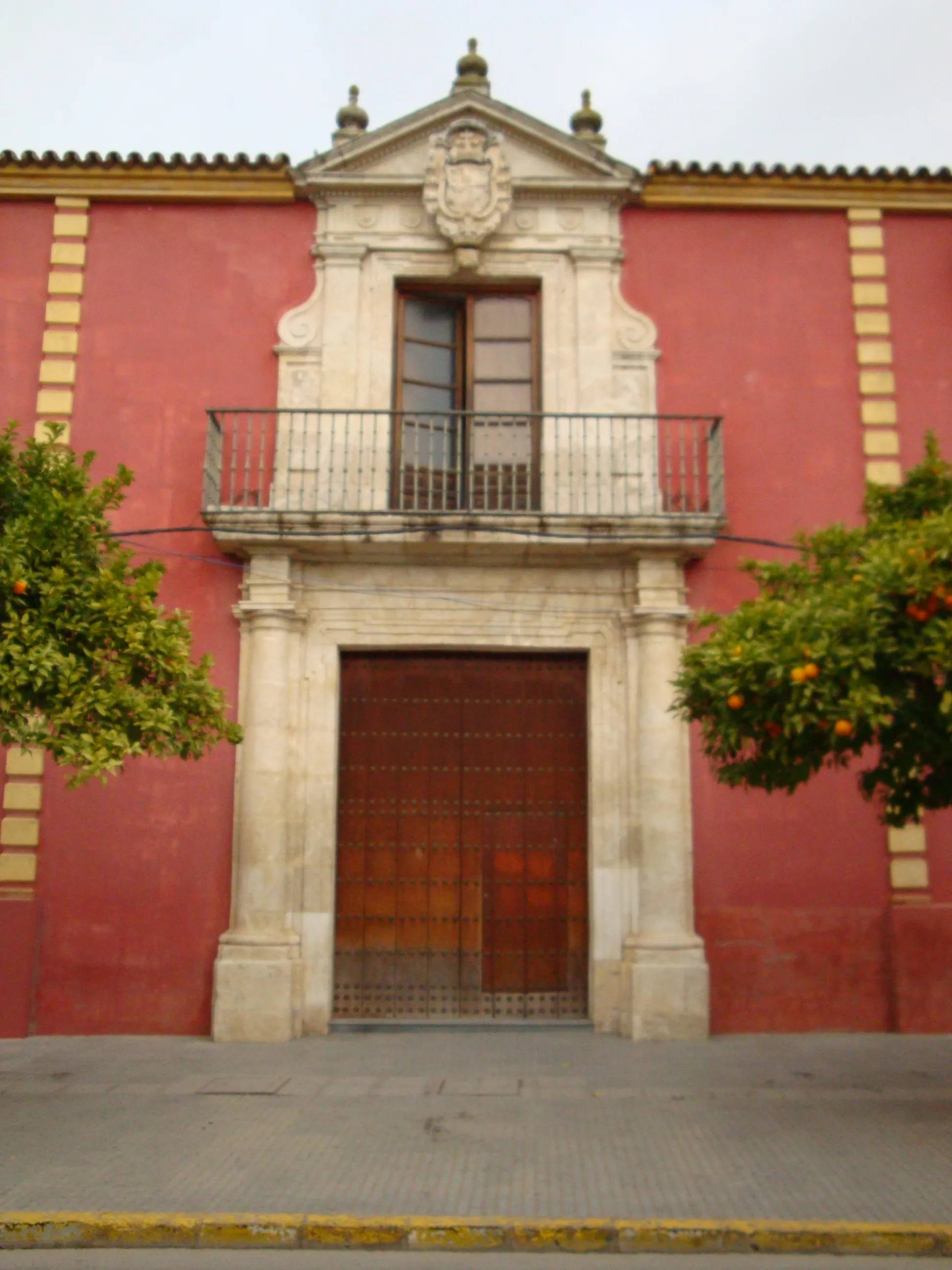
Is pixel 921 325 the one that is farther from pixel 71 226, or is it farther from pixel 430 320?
pixel 71 226

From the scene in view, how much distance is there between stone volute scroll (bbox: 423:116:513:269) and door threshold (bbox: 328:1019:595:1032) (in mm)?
6089

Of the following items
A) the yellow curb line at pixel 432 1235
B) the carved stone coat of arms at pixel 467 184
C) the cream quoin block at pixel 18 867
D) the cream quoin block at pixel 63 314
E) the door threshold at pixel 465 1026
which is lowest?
the yellow curb line at pixel 432 1235

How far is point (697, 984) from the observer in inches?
323

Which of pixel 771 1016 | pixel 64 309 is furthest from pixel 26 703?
pixel 771 1016

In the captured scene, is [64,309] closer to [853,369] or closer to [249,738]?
[249,738]

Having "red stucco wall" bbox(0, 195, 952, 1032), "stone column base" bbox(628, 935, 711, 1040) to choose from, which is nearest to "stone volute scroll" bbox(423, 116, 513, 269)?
"red stucco wall" bbox(0, 195, 952, 1032)

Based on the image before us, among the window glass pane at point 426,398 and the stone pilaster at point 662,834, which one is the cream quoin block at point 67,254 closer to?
the window glass pane at point 426,398

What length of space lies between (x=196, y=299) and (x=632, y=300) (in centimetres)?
367

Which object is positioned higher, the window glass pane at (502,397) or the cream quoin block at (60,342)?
the cream quoin block at (60,342)

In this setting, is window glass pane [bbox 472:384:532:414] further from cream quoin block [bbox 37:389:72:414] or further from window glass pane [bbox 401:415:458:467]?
cream quoin block [bbox 37:389:72:414]

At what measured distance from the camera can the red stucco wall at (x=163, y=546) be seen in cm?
840

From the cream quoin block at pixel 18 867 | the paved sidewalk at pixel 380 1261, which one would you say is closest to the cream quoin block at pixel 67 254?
the cream quoin block at pixel 18 867

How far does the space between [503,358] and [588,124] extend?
2272mm

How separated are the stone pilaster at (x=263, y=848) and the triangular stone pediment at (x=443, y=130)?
336 cm
